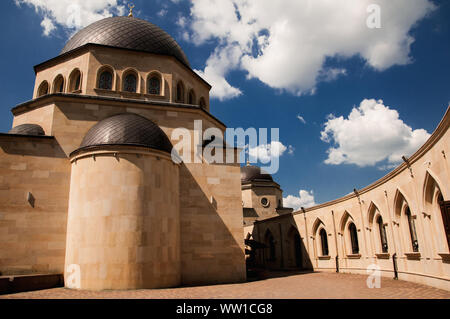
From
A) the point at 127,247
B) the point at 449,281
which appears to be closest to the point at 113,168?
the point at 127,247

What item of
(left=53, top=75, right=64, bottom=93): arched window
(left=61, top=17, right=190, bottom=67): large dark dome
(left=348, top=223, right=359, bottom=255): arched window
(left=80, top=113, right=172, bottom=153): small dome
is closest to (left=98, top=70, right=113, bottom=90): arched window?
(left=61, top=17, right=190, bottom=67): large dark dome

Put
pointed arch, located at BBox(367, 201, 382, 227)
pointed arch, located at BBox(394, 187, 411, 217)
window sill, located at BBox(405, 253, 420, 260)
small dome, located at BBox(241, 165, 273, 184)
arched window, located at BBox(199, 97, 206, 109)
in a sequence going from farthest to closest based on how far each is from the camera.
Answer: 1. small dome, located at BBox(241, 165, 273, 184)
2. arched window, located at BBox(199, 97, 206, 109)
3. pointed arch, located at BBox(367, 201, 382, 227)
4. pointed arch, located at BBox(394, 187, 411, 217)
5. window sill, located at BBox(405, 253, 420, 260)

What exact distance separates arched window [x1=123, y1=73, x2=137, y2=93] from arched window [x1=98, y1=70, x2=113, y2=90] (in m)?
0.80

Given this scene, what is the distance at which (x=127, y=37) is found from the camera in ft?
63.0

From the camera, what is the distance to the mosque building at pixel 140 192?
41.2ft

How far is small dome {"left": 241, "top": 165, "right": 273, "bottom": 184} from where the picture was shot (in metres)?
35.9

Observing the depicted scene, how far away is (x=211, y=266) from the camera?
51.6ft

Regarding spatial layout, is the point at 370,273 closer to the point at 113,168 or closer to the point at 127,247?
the point at 127,247

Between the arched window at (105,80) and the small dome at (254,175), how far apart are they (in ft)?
67.6

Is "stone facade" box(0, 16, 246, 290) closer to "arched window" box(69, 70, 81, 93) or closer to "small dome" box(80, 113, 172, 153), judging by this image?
"arched window" box(69, 70, 81, 93)

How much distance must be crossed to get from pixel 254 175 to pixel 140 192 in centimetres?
2392

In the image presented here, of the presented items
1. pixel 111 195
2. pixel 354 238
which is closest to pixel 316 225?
pixel 354 238

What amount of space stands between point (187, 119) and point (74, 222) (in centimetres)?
783

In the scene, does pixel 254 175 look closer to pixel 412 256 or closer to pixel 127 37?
pixel 127 37
